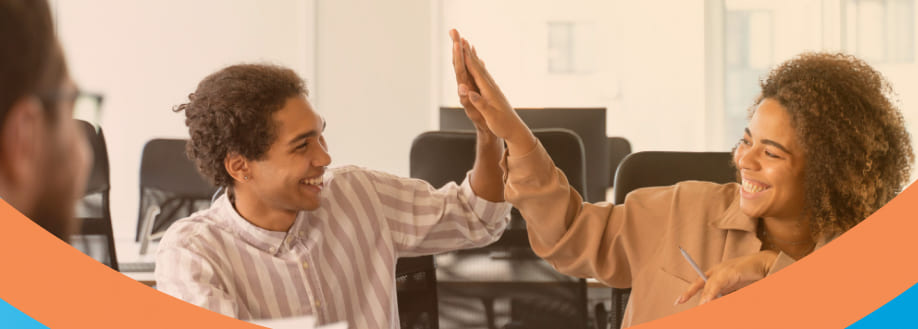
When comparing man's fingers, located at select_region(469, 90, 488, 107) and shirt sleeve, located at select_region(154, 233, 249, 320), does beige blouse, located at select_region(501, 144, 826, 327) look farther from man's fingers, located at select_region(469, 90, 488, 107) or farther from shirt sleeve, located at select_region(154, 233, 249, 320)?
shirt sleeve, located at select_region(154, 233, 249, 320)

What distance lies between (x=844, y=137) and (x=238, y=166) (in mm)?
1040

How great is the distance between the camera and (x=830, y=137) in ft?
4.25

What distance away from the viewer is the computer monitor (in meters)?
2.86

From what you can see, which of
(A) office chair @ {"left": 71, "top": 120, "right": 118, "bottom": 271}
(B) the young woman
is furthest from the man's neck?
(A) office chair @ {"left": 71, "top": 120, "right": 118, "bottom": 271}

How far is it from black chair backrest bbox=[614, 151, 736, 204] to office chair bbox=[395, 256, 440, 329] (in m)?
0.47

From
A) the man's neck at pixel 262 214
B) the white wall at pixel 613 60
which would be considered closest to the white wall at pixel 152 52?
the white wall at pixel 613 60

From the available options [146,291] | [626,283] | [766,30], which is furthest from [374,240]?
[766,30]

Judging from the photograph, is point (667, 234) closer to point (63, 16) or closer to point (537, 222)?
point (537, 222)

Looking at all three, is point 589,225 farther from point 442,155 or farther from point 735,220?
point 442,155

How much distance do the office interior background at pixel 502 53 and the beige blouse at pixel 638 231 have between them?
13.5ft

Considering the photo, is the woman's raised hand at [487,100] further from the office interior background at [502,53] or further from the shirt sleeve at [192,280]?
the office interior background at [502,53]

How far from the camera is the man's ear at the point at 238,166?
1.48 meters

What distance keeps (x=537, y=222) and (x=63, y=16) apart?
476 cm

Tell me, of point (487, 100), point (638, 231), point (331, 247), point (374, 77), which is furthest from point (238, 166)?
point (374, 77)
